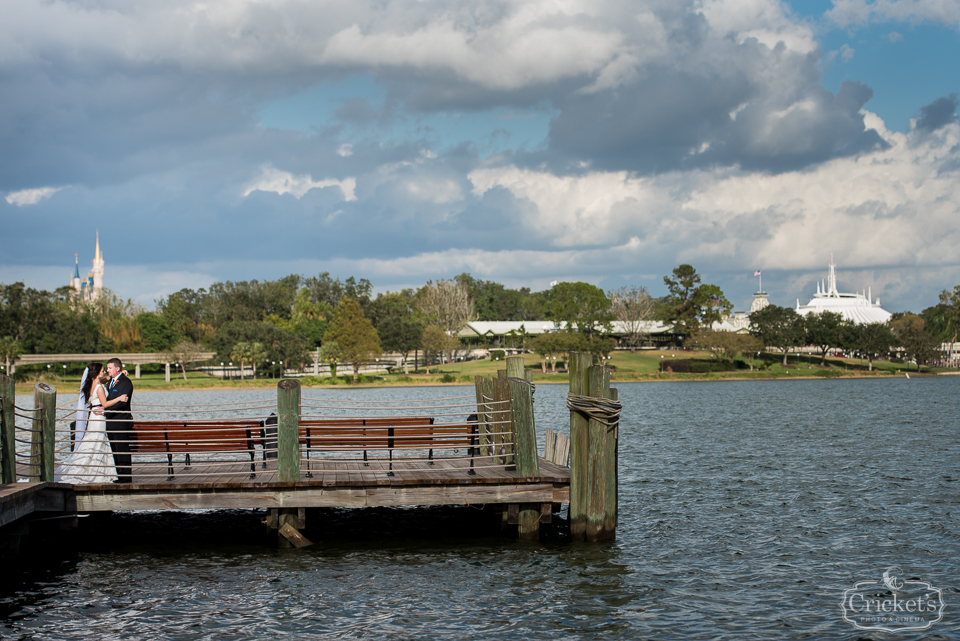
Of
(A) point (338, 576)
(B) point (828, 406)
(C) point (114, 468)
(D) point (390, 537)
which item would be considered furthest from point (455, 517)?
(B) point (828, 406)

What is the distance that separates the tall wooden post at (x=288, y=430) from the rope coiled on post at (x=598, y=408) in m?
5.07

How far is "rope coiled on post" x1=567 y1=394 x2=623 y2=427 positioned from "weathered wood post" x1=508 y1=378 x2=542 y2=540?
1051 mm

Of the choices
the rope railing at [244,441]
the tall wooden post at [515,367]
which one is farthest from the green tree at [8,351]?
the tall wooden post at [515,367]

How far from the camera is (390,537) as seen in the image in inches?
653

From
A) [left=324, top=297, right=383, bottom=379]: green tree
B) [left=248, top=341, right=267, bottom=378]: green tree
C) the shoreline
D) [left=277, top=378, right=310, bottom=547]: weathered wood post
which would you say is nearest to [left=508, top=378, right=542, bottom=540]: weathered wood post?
[left=277, top=378, right=310, bottom=547]: weathered wood post

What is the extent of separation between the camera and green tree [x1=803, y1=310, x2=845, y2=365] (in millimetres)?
133375

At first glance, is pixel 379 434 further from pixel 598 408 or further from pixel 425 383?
pixel 425 383

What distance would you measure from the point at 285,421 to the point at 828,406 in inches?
2282

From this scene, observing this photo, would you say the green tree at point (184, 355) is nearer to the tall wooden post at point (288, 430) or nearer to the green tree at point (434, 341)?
the green tree at point (434, 341)

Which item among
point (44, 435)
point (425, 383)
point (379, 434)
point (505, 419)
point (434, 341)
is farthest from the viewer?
point (434, 341)

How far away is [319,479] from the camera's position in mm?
14609

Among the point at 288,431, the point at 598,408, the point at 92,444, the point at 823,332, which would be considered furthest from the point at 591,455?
the point at 823,332

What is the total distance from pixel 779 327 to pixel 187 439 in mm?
131847

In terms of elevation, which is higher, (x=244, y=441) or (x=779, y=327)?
(x=779, y=327)
